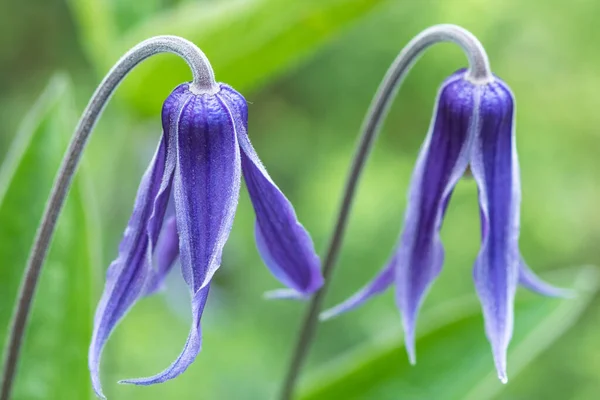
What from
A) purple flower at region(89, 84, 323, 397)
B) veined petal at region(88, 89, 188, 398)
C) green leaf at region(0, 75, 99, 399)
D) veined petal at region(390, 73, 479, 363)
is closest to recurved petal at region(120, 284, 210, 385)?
purple flower at region(89, 84, 323, 397)

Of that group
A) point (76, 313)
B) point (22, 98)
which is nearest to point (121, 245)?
point (76, 313)

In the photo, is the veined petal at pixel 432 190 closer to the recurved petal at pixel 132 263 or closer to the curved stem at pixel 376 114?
the curved stem at pixel 376 114

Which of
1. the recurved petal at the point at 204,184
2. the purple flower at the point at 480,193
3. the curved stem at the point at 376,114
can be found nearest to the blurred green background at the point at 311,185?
the curved stem at the point at 376,114

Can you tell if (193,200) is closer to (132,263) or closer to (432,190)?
(132,263)

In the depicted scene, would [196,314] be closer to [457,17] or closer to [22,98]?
[457,17]

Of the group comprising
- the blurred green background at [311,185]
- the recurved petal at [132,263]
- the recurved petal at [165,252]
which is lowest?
the blurred green background at [311,185]

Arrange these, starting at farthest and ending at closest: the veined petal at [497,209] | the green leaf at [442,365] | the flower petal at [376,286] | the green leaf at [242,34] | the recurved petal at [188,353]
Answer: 1. the green leaf at [242,34]
2. the green leaf at [442,365]
3. the flower petal at [376,286]
4. the veined petal at [497,209]
5. the recurved petal at [188,353]
